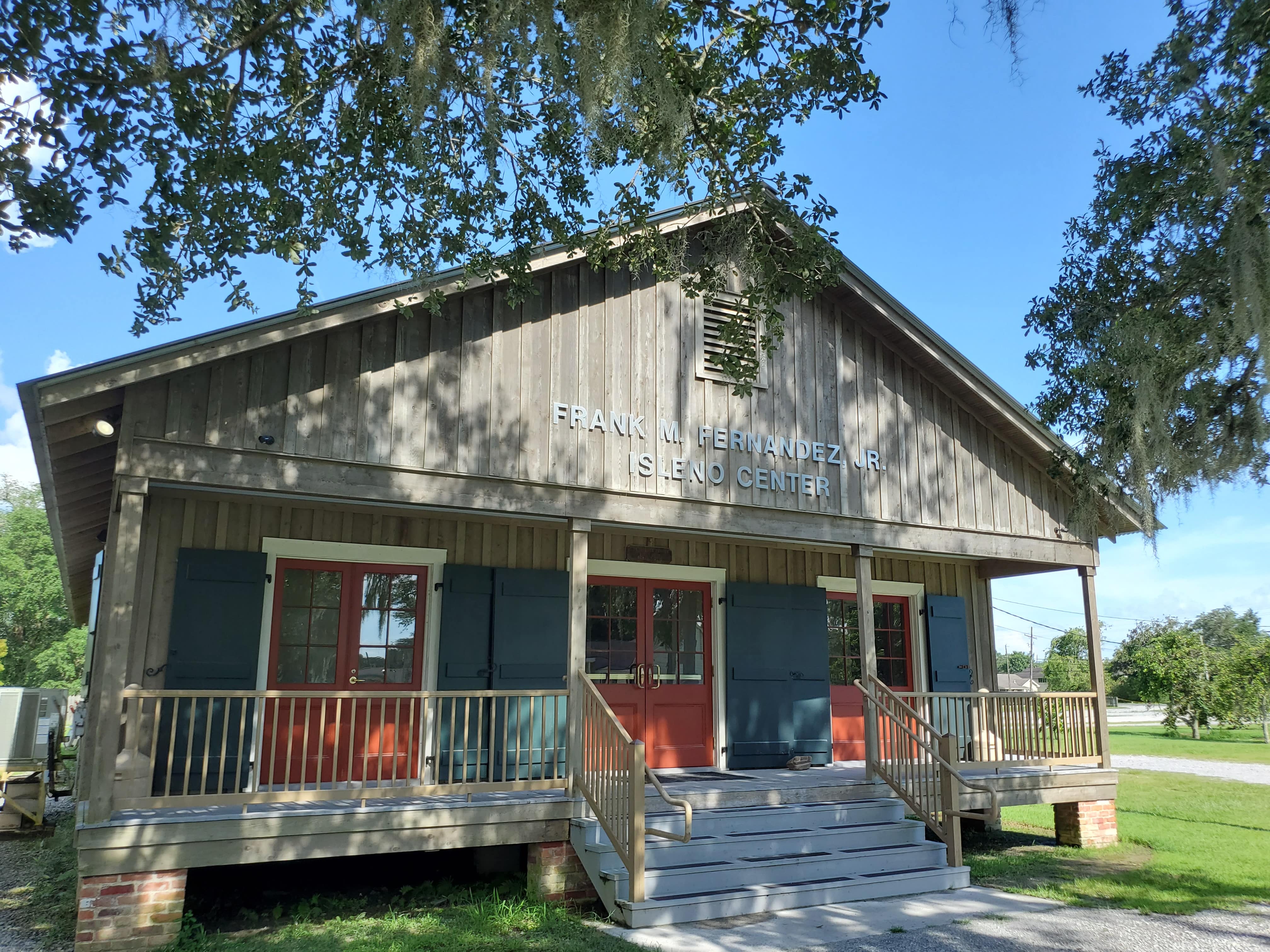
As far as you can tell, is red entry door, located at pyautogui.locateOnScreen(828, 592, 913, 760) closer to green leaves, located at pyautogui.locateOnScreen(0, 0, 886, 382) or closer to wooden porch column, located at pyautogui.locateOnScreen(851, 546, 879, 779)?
wooden porch column, located at pyautogui.locateOnScreen(851, 546, 879, 779)

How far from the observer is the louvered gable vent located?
8.74 meters

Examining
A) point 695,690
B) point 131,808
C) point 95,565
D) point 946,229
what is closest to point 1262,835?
point 695,690

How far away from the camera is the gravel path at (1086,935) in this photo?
5.84m

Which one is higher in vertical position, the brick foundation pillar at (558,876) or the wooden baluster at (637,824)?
the wooden baluster at (637,824)

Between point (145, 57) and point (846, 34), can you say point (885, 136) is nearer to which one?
point (846, 34)

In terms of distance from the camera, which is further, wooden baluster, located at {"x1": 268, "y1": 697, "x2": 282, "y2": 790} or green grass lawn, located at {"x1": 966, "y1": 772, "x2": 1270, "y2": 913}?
green grass lawn, located at {"x1": 966, "y1": 772, "x2": 1270, "y2": 913}

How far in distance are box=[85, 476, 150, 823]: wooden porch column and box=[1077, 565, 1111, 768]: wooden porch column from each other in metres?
8.87

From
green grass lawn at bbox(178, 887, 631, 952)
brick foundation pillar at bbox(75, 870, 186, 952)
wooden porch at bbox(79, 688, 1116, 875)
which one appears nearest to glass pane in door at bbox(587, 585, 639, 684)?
wooden porch at bbox(79, 688, 1116, 875)

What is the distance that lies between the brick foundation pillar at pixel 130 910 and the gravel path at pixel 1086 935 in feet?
13.3

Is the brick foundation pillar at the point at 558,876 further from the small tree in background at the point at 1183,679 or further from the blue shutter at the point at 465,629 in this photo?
the small tree in background at the point at 1183,679

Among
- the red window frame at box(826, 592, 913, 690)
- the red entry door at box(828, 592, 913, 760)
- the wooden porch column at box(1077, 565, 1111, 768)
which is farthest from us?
the red window frame at box(826, 592, 913, 690)

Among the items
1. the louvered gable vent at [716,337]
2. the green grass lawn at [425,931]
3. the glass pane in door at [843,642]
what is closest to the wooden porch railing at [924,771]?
the glass pane in door at [843,642]

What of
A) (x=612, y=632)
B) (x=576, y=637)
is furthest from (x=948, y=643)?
(x=576, y=637)

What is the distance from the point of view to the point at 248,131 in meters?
5.63
